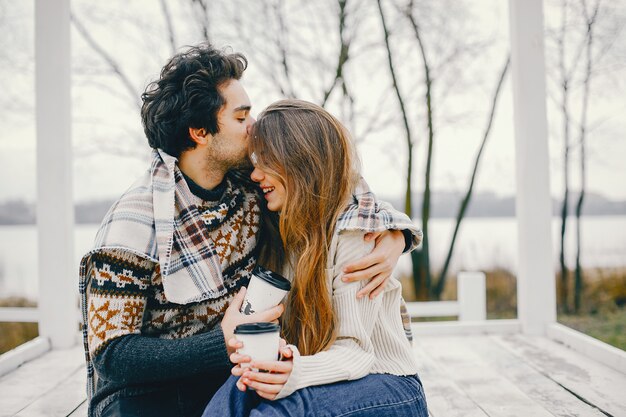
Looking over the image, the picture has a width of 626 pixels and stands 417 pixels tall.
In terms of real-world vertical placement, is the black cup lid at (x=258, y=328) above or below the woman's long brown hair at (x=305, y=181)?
below

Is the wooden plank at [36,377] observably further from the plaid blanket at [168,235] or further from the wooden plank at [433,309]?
the wooden plank at [433,309]

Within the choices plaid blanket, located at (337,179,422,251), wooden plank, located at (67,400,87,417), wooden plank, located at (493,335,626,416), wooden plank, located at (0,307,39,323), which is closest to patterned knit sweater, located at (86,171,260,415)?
plaid blanket, located at (337,179,422,251)

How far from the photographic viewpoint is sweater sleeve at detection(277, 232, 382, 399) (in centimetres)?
124

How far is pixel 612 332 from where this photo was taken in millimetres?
4004

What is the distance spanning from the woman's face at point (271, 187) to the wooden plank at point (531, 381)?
3.91 ft

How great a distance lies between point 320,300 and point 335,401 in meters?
0.26

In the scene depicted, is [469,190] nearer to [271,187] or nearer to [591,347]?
[591,347]

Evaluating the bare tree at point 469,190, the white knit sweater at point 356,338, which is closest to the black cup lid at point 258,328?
the white knit sweater at point 356,338

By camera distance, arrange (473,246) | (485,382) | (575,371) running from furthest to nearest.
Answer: (473,246) < (575,371) < (485,382)

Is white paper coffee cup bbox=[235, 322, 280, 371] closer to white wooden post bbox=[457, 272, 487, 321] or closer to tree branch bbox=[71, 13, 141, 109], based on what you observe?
white wooden post bbox=[457, 272, 487, 321]

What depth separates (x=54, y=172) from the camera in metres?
2.87

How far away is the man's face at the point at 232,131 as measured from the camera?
5.54ft

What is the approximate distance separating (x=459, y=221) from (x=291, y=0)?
2185 millimetres

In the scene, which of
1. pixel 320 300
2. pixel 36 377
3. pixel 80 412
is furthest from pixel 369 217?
pixel 36 377
